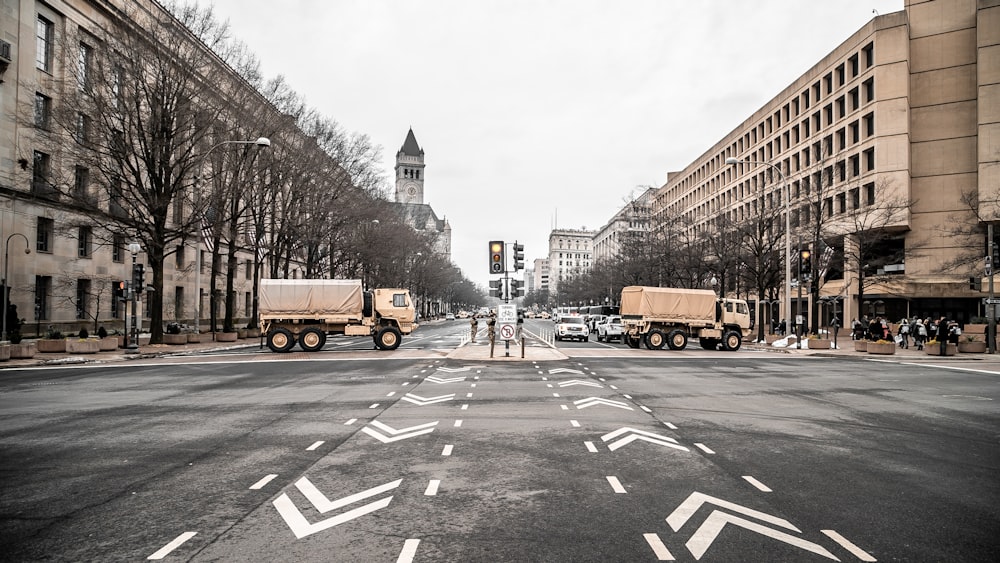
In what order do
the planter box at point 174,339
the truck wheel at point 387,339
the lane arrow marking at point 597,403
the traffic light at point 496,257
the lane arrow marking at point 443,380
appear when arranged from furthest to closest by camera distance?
the planter box at point 174,339
the truck wheel at point 387,339
the traffic light at point 496,257
the lane arrow marking at point 443,380
the lane arrow marking at point 597,403

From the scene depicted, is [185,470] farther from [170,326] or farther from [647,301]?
[170,326]

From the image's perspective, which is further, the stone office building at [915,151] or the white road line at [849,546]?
the stone office building at [915,151]

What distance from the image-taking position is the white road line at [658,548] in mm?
4676

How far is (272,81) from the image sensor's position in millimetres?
36250

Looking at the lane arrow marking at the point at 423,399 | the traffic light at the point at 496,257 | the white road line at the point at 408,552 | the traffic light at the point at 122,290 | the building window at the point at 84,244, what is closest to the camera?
the white road line at the point at 408,552

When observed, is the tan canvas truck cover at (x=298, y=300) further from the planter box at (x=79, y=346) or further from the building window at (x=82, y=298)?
the building window at (x=82, y=298)

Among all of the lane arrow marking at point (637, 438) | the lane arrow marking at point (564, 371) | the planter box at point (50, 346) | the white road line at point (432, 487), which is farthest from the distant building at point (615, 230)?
the white road line at point (432, 487)

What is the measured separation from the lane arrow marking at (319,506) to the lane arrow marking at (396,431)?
7.79 ft

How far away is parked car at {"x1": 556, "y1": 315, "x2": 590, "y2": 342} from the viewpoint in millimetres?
42406

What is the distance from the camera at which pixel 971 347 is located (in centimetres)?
3106

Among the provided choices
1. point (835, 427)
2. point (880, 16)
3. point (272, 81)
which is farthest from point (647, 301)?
point (880, 16)

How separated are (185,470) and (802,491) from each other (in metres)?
7.07

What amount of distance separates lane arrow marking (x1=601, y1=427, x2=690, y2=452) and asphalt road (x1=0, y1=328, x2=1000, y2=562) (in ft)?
0.24

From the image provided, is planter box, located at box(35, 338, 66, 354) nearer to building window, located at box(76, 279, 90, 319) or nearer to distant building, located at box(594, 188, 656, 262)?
building window, located at box(76, 279, 90, 319)
